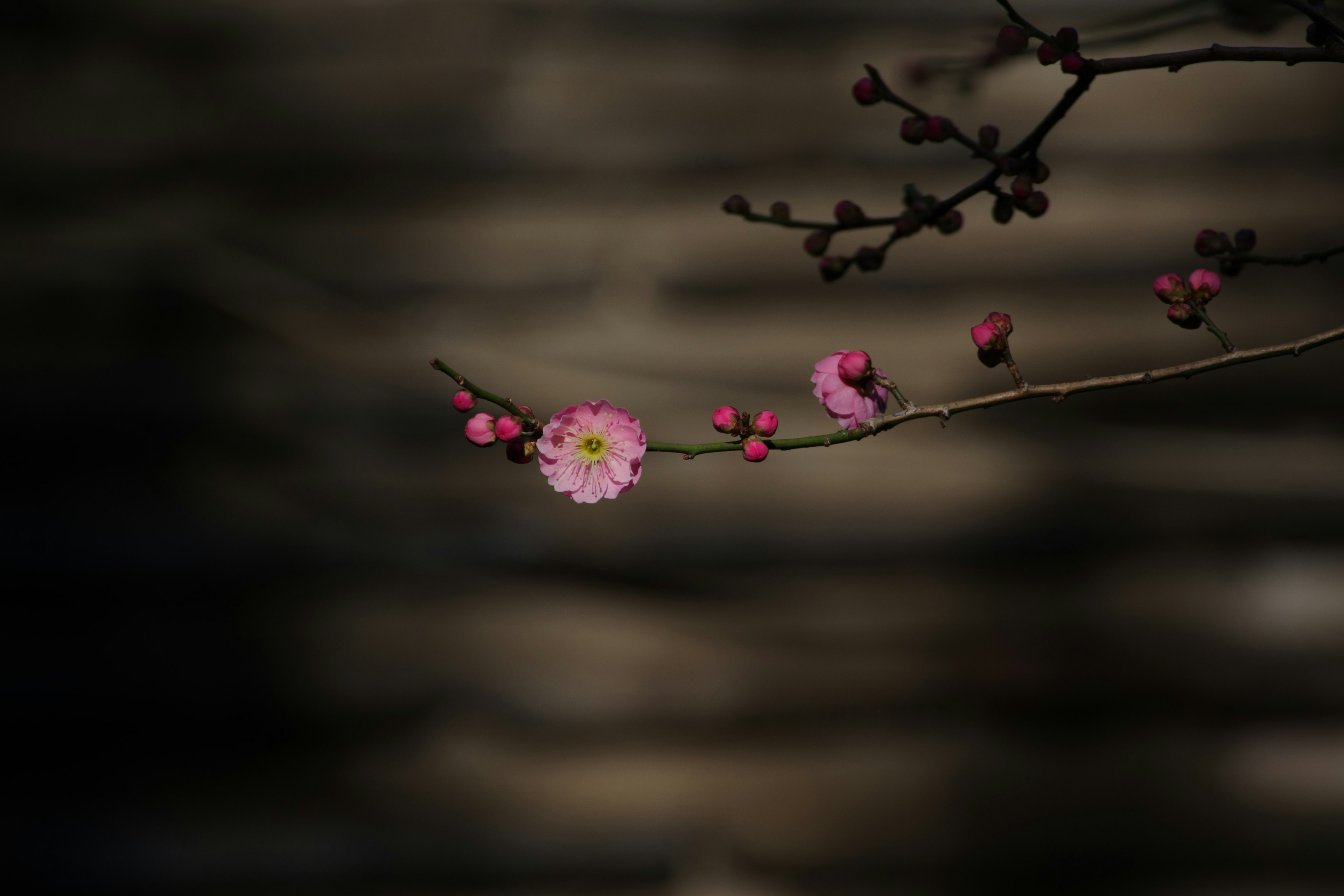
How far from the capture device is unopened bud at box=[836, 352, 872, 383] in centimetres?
56

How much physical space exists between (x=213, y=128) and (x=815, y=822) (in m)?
1.46

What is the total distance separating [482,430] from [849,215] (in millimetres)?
430

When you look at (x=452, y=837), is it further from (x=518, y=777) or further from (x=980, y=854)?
(x=980, y=854)

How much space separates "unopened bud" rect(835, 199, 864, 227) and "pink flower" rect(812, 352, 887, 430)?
212mm

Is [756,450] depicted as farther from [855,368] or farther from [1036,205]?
[1036,205]

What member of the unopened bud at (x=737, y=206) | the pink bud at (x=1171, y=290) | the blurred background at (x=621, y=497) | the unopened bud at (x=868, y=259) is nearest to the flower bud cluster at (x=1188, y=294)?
the pink bud at (x=1171, y=290)

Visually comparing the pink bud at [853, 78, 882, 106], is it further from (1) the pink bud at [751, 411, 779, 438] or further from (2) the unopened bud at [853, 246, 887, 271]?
(1) the pink bud at [751, 411, 779, 438]

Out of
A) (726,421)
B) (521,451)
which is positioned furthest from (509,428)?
(726,421)

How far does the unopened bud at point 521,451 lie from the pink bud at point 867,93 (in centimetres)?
46

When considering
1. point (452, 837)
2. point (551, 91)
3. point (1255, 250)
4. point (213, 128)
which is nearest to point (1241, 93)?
point (1255, 250)

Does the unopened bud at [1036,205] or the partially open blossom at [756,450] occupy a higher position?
the unopened bud at [1036,205]

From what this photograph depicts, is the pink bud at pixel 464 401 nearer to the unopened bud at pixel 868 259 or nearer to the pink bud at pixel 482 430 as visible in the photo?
the pink bud at pixel 482 430

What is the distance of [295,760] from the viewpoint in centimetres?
125

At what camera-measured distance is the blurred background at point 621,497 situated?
4.00 feet
